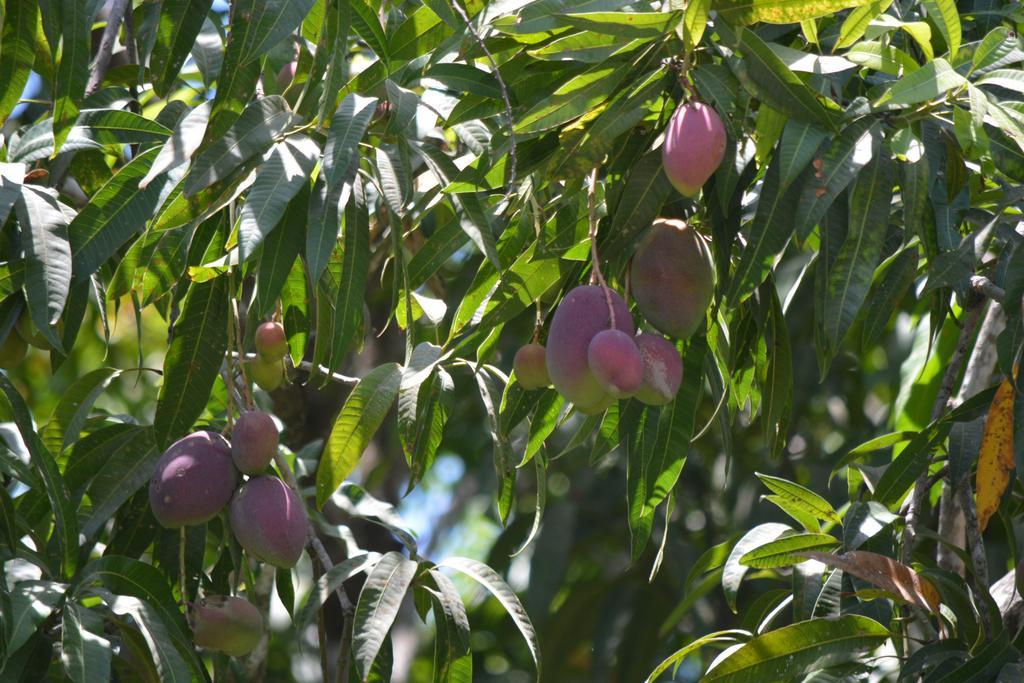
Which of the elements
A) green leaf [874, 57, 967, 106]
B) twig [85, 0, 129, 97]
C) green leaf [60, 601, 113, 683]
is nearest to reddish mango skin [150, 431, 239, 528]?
green leaf [60, 601, 113, 683]

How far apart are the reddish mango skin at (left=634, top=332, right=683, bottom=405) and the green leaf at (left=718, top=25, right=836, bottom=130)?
0.20 metres

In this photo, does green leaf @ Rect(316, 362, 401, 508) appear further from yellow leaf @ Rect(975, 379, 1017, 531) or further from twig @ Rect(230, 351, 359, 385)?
yellow leaf @ Rect(975, 379, 1017, 531)

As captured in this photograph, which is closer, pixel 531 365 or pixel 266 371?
pixel 531 365

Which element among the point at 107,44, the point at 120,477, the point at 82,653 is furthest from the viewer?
the point at 107,44

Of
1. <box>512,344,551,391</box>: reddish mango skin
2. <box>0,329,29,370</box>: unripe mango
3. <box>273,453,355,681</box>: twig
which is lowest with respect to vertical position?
<box>273,453,355,681</box>: twig

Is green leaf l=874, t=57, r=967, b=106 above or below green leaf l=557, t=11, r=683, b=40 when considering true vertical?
below

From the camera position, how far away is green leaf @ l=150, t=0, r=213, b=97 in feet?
3.98

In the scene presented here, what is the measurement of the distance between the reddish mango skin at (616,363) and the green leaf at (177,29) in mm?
545

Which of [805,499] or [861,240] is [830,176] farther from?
[805,499]

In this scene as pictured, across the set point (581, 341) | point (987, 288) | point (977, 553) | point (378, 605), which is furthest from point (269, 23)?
point (977, 553)

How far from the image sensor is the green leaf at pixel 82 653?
3.90 ft

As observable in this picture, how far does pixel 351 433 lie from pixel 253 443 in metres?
0.10

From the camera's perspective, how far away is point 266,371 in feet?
5.15

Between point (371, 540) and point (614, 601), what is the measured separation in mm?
592
